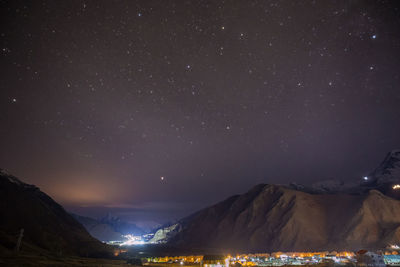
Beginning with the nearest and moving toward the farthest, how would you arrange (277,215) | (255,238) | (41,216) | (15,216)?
(15,216), (41,216), (255,238), (277,215)

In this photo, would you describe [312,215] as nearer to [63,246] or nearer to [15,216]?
[63,246]

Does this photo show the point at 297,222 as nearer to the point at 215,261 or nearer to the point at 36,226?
the point at 215,261

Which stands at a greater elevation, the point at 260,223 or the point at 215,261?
the point at 260,223

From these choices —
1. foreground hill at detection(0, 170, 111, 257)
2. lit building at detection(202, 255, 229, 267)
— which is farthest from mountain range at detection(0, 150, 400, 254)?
lit building at detection(202, 255, 229, 267)

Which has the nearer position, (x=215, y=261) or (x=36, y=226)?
(x=215, y=261)

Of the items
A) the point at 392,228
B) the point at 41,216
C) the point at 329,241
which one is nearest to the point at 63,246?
the point at 41,216

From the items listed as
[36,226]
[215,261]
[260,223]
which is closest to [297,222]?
[260,223]

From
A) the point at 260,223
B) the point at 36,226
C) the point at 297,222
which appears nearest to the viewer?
the point at 36,226

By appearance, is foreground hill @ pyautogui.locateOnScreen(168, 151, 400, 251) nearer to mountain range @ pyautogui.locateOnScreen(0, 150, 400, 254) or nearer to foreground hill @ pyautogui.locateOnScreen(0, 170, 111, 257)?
mountain range @ pyautogui.locateOnScreen(0, 150, 400, 254)

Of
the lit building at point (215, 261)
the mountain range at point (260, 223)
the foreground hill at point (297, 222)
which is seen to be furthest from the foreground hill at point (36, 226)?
the foreground hill at point (297, 222)
